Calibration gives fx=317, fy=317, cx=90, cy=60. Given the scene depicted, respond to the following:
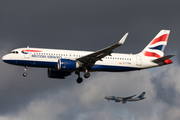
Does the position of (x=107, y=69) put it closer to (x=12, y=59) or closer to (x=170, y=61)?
(x=170, y=61)

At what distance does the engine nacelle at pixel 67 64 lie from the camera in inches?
1677

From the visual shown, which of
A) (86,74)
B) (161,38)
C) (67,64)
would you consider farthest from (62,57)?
(161,38)

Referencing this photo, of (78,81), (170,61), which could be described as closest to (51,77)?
(78,81)

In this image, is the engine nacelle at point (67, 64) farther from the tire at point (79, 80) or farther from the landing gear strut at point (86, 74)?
the tire at point (79, 80)

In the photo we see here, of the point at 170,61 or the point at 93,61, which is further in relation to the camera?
the point at 170,61

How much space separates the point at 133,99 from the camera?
13550 centimetres

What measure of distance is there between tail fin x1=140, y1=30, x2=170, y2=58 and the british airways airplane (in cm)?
77

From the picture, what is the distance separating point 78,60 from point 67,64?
67.1 inches

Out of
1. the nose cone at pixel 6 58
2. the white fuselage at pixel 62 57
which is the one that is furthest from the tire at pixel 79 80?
the nose cone at pixel 6 58

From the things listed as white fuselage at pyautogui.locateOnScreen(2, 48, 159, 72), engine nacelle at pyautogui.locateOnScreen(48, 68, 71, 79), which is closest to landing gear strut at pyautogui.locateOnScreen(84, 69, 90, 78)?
white fuselage at pyautogui.locateOnScreen(2, 48, 159, 72)

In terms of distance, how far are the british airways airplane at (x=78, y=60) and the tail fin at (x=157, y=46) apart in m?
0.77

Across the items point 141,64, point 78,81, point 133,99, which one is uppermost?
point 141,64

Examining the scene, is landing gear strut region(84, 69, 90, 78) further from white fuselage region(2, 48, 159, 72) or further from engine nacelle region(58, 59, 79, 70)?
engine nacelle region(58, 59, 79, 70)

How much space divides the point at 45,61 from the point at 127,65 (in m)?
12.3
